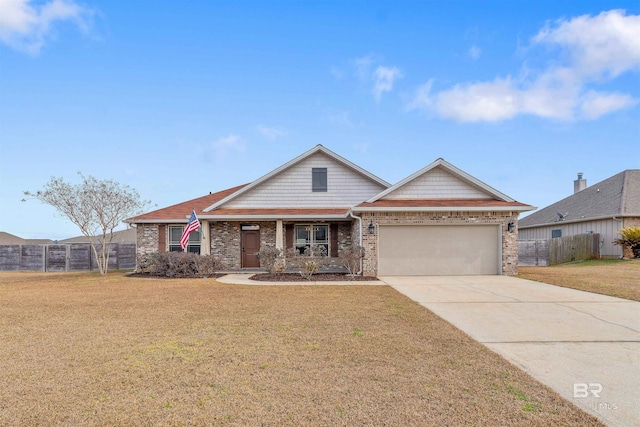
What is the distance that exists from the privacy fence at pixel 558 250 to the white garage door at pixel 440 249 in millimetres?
8338

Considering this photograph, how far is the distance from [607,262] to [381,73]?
1527cm

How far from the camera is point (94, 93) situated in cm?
1554

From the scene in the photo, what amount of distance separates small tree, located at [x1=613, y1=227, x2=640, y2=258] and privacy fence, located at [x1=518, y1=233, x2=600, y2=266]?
199cm

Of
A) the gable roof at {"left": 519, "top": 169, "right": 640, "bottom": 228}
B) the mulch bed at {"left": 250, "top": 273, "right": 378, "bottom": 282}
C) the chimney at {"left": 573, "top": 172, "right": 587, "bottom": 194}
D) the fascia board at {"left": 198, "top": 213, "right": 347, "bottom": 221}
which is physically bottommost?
the mulch bed at {"left": 250, "top": 273, "right": 378, "bottom": 282}

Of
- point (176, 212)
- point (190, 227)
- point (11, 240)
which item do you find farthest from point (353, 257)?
point (11, 240)

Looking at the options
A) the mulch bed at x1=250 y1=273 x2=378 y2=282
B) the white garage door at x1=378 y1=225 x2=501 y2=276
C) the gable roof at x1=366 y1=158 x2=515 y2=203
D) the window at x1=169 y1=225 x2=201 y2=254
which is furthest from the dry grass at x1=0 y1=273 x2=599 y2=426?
the window at x1=169 y1=225 x2=201 y2=254

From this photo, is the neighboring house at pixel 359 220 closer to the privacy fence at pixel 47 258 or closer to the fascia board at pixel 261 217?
the fascia board at pixel 261 217

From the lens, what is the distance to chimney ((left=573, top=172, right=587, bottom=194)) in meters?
30.0

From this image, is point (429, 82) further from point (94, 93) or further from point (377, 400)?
point (377, 400)

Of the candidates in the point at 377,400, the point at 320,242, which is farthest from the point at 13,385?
the point at 320,242

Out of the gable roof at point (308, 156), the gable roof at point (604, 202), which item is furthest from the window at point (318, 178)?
the gable roof at point (604, 202)

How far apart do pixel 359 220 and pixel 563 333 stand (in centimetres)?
953

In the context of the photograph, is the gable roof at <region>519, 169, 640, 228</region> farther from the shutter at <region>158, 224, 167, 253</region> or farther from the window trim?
the shutter at <region>158, 224, 167, 253</region>

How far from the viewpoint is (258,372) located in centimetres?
425
